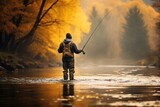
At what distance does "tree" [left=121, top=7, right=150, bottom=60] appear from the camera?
4688 inches

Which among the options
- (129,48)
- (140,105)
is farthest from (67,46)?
(129,48)

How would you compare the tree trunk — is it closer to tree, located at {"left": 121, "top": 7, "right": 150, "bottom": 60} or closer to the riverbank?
the riverbank

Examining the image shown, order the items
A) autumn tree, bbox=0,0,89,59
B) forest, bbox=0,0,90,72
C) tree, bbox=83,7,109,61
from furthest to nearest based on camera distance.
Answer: tree, bbox=83,7,109,61 → autumn tree, bbox=0,0,89,59 → forest, bbox=0,0,90,72

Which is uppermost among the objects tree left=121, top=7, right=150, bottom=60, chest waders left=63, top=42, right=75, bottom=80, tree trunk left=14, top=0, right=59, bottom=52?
tree left=121, top=7, right=150, bottom=60

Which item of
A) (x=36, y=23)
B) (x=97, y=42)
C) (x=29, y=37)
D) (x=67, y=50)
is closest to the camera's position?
(x=67, y=50)

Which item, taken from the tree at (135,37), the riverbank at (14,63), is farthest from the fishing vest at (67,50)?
the tree at (135,37)

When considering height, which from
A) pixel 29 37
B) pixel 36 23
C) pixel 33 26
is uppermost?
pixel 36 23

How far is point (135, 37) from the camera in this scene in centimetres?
12281

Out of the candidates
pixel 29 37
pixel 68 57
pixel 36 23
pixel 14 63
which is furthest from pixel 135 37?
pixel 68 57

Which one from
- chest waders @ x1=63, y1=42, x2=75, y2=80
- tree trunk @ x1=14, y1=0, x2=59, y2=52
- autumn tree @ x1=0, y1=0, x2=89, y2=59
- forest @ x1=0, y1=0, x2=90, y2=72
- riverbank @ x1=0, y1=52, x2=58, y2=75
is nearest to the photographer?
chest waders @ x1=63, y1=42, x2=75, y2=80

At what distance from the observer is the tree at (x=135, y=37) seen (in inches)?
4688

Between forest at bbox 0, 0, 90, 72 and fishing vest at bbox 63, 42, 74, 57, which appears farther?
forest at bbox 0, 0, 90, 72

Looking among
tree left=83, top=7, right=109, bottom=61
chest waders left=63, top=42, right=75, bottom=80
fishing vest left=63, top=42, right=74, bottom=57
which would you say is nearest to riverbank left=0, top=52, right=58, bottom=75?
chest waders left=63, top=42, right=75, bottom=80

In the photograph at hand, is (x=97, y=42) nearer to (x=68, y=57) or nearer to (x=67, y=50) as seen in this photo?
(x=68, y=57)
